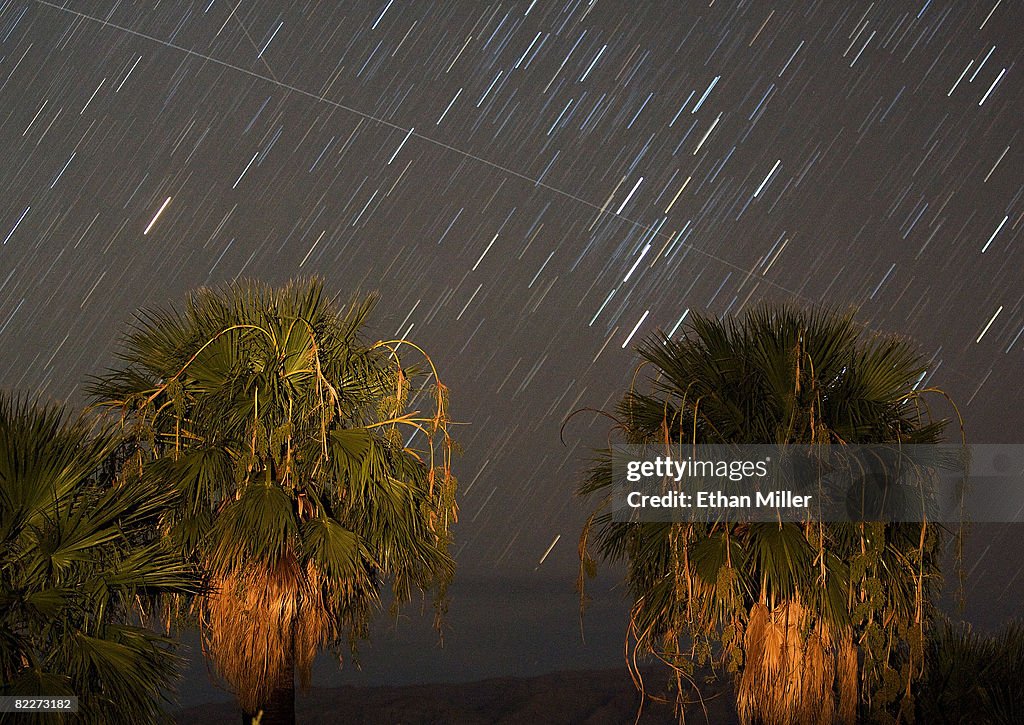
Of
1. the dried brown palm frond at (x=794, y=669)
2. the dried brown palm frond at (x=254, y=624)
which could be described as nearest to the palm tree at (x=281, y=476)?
the dried brown palm frond at (x=254, y=624)

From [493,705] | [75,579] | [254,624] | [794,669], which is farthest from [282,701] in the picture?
→ [493,705]

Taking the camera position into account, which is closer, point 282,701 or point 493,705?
point 282,701

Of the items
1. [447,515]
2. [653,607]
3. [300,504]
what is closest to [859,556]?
[653,607]

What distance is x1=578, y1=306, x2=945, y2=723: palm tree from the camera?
10.3 meters

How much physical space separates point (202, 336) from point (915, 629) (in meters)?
7.60

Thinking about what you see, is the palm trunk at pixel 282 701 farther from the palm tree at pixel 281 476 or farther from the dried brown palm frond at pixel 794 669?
the dried brown palm frond at pixel 794 669

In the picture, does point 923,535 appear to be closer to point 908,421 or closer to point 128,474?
point 908,421

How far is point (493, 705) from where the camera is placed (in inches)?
3430

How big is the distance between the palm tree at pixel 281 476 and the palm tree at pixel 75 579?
162 centimetres

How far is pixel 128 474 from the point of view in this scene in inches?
421

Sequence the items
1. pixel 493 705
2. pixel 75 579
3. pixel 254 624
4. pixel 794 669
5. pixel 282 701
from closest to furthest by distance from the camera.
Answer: pixel 75 579 < pixel 794 669 < pixel 254 624 < pixel 282 701 < pixel 493 705

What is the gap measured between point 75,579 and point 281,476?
3157 millimetres

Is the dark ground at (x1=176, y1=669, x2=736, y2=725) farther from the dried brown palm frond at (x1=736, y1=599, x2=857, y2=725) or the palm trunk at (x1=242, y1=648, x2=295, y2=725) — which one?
the dried brown palm frond at (x1=736, y1=599, x2=857, y2=725)

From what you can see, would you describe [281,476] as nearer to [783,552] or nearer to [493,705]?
[783,552]
